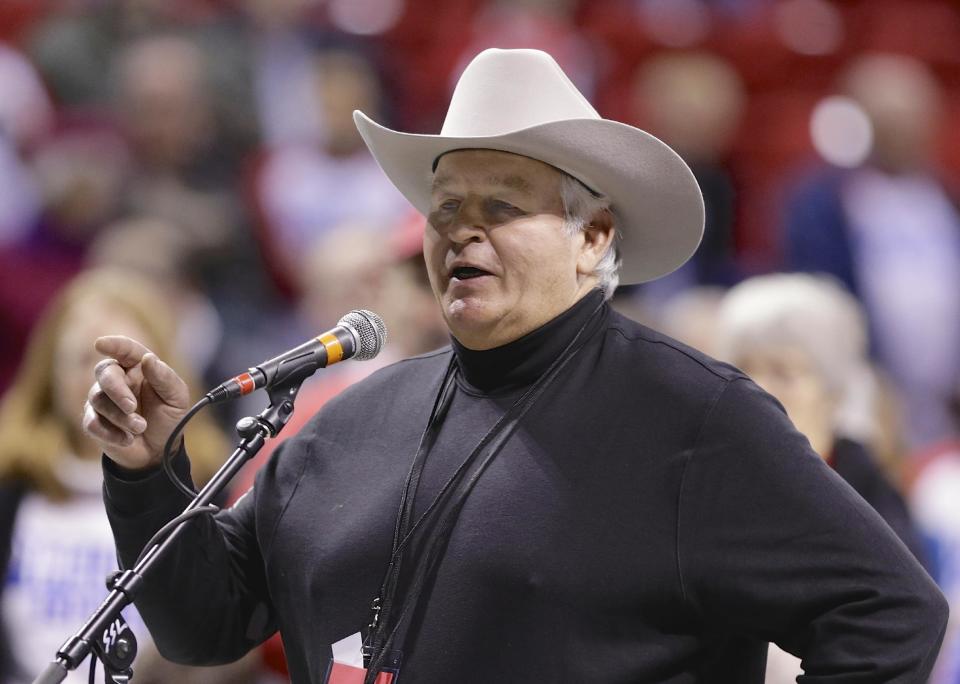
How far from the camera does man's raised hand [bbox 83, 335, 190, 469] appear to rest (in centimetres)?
242

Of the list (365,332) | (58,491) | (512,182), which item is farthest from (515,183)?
(58,491)

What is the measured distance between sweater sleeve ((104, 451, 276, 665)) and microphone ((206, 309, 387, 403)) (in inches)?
11.3

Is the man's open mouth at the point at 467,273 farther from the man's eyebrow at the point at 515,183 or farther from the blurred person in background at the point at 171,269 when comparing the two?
the blurred person in background at the point at 171,269

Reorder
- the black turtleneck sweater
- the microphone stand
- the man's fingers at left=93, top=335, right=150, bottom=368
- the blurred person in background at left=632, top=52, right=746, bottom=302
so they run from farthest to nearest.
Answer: the blurred person in background at left=632, top=52, right=746, bottom=302 < the man's fingers at left=93, top=335, right=150, bottom=368 < the black turtleneck sweater < the microphone stand

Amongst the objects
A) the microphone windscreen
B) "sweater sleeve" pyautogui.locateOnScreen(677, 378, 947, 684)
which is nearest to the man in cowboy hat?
"sweater sleeve" pyautogui.locateOnScreen(677, 378, 947, 684)

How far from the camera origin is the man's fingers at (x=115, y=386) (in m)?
2.41

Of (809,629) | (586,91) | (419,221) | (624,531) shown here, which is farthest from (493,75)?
(586,91)

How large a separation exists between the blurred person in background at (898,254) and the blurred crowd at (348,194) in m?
0.01

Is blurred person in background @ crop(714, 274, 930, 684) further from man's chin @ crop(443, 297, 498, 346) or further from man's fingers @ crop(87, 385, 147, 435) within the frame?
man's fingers @ crop(87, 385, 147, 435)

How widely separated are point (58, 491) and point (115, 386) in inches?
71.4

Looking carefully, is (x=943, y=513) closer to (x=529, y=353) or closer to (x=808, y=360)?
(x=808, y=360)

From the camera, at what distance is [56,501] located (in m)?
4.12

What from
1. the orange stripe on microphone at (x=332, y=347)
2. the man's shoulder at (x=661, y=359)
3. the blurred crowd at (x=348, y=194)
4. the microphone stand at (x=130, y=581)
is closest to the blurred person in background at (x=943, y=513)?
the blurred crowd at (x=348, y=194)

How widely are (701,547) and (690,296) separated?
4.04 meters
